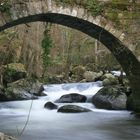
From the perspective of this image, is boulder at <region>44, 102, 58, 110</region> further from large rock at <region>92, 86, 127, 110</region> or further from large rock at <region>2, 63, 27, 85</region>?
large rock at <region>2, 63, 27, 85</region>

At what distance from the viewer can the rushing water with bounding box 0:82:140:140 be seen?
8.09 meters

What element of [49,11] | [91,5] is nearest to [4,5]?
[49,11]

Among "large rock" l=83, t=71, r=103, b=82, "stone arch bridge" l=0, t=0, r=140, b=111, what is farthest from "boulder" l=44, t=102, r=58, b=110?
"large rock" l=83, t=71, r=103, b=82

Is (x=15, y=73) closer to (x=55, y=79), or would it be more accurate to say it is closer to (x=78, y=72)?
(x=55, y=79)

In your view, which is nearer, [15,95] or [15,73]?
[15,95]

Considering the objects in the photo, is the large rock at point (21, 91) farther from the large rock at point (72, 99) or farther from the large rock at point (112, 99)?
the large rock at point (112, 99)

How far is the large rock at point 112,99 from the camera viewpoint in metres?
11.7

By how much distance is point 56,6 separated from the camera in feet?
27.8

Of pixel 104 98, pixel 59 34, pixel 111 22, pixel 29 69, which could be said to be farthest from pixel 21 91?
pixel 111 22

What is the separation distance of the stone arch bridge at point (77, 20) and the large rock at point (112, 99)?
1.37 meters

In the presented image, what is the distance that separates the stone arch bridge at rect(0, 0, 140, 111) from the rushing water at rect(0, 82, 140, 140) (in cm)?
118

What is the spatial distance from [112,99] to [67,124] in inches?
105

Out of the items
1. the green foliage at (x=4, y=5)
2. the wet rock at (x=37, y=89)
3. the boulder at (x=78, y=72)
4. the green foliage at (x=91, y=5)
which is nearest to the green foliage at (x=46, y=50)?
the green foliage at (x=91, y=5)

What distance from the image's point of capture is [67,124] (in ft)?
31.1
